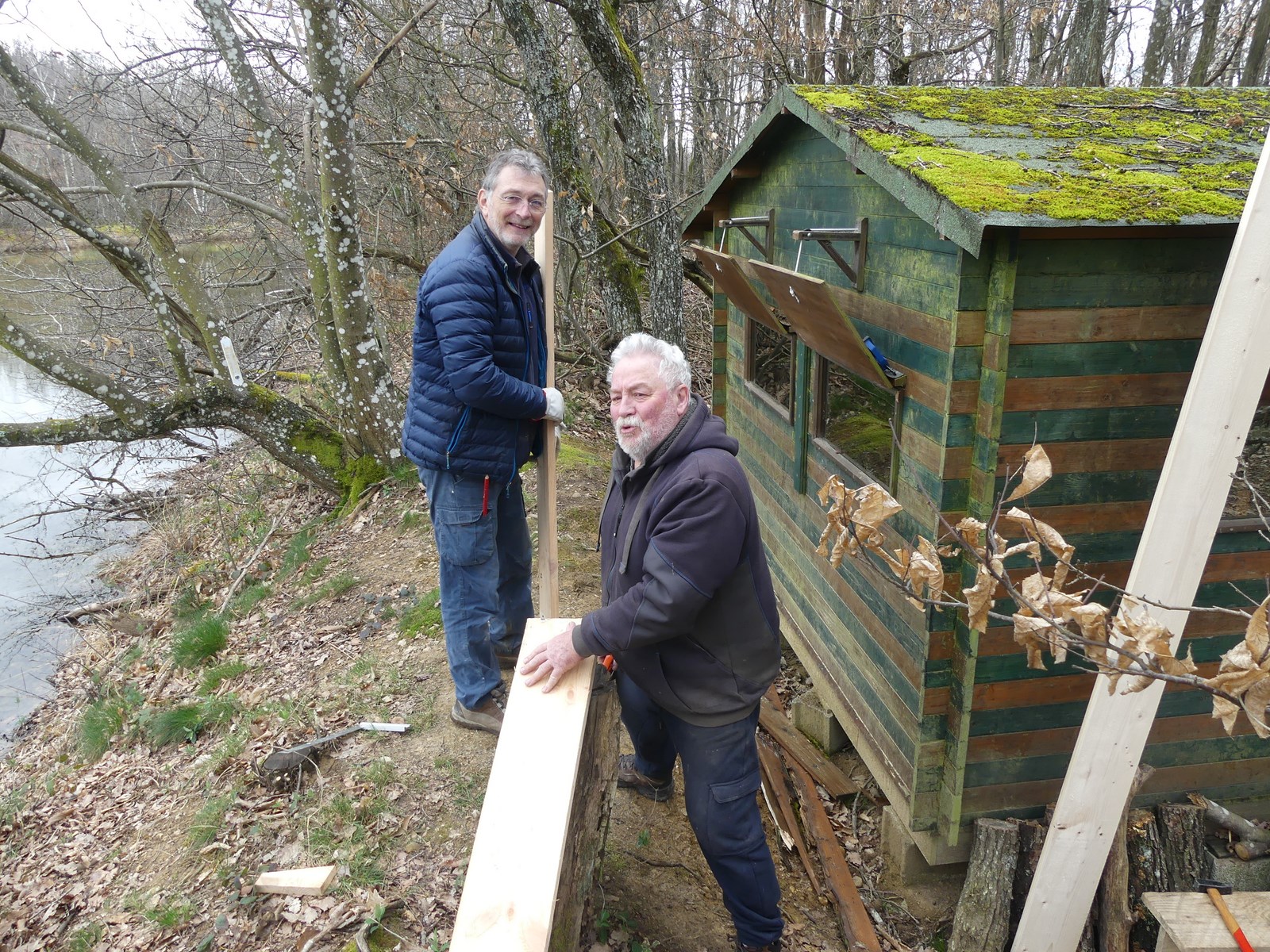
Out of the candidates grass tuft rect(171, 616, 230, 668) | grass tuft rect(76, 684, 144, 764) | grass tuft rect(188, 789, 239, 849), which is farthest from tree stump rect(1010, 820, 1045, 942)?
grass tuft rect(76, 684, 144, 764)

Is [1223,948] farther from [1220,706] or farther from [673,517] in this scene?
[673,517]

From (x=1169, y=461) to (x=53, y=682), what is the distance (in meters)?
9.31

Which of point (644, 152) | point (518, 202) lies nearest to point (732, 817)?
point (518, 202)

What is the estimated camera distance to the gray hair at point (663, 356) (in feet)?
8.93

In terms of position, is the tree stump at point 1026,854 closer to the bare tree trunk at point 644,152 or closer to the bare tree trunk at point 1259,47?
the bare tree trunk at point 644,152

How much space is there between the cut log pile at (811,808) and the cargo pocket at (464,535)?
2.23 meters

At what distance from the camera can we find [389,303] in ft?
35.8

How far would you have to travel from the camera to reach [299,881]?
341cm

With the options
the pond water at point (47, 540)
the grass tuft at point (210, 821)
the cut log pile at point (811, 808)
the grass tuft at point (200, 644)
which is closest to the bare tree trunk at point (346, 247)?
the grass tuft at point (200, 644)

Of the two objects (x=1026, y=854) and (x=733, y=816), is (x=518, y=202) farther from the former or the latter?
(x=1026, y=854)

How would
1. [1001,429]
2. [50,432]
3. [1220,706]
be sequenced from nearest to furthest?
1. [1220,706]
2. [1001,429]
3. [50,432]

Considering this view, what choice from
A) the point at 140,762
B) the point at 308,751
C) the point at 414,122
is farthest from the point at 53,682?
the point at 414,122

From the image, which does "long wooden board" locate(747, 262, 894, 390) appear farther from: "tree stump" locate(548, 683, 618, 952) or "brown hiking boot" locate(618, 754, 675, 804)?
"brown hiking boot" locate(618, 754, 675, 804)

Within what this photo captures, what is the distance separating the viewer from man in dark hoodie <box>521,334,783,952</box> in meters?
2.59
